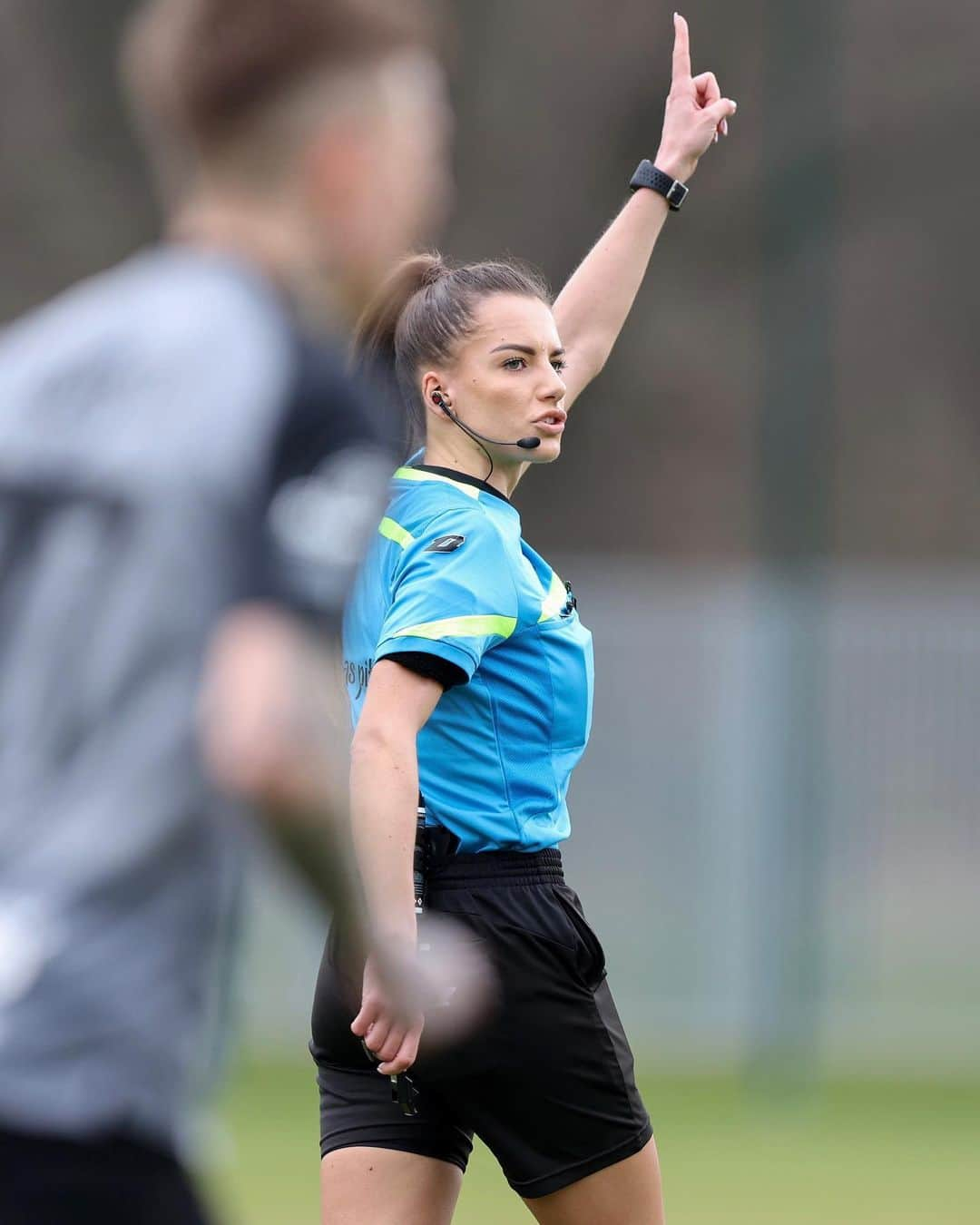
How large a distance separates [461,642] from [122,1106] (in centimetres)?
160

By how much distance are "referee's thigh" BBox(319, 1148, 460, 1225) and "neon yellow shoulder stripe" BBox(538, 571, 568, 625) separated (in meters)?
0.87

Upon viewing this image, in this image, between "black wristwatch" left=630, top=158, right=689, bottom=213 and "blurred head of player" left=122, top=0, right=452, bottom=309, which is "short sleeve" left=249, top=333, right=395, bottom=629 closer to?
"blurred head of player" left=122, top=0, right=452, bottom=309

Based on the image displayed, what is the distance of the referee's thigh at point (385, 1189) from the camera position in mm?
3605

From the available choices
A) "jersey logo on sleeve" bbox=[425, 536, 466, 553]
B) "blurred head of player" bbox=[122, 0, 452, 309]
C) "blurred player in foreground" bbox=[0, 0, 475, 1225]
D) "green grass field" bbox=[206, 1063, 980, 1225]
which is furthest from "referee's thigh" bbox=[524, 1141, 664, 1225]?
"green grass field" bbox=[206, 1063, 980, 1225]

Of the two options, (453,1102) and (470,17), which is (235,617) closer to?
(453,1102)

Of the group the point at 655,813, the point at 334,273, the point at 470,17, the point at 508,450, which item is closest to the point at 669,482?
the point at 470,17

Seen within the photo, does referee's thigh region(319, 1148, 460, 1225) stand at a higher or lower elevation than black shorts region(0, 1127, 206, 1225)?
higher

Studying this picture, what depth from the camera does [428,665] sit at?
344cm

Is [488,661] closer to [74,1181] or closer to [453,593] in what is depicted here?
[453,593]

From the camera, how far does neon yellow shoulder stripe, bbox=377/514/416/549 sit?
3.62 meters

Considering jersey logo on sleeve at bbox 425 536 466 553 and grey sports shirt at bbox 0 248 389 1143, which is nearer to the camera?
grey sports shirt at bbox 0 248 389 1143

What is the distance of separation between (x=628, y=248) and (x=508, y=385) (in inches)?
28.8

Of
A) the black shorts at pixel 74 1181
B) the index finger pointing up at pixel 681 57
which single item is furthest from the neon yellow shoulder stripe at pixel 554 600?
the black shorts at pixel 74 1181

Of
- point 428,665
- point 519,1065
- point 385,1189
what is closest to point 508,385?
point 428,665
